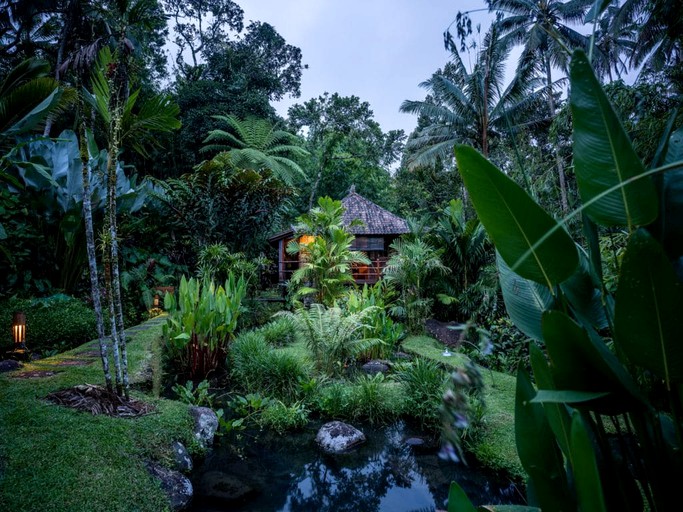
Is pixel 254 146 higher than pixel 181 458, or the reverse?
pixel 254 146

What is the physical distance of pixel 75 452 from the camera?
225cm

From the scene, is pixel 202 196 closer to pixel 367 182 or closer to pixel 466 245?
pixel 466 245

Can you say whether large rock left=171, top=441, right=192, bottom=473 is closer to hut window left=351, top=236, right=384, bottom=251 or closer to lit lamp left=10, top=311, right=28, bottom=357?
lit lamp left=10, top=311, right=28, bottom=357

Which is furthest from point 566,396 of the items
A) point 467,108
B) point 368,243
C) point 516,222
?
point 467,108

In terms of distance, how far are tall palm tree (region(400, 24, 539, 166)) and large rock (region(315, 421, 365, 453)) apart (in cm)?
1127

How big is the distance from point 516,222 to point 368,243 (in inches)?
520

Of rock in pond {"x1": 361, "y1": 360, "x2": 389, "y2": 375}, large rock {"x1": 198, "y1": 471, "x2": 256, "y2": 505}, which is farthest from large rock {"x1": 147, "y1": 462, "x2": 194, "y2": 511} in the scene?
rock in pond {"x1": 361, "y1": 360, "x2": 389, "y2": 375}

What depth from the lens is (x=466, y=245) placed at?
8.77m

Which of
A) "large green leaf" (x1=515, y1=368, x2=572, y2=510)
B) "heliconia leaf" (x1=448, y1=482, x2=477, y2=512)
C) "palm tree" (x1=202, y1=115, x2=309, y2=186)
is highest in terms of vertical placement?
"palm tree" (x1=202, y1=115, x2=309, y2=186)

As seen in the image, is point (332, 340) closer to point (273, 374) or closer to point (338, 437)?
point (273, 374)

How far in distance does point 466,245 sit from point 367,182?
37.1 ft

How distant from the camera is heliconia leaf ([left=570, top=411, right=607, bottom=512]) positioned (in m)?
0.76

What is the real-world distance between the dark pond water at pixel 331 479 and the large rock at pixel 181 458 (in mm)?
151

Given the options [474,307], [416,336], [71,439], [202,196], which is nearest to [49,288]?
[202,196]
